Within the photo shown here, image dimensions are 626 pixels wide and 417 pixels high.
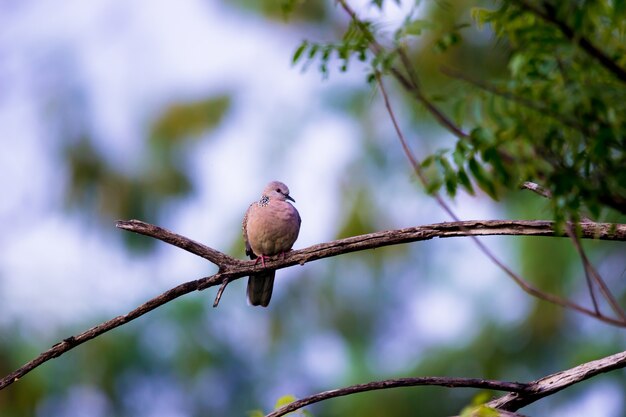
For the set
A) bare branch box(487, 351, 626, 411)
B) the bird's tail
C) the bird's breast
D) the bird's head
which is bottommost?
bare branch box(487, 351, 626, 411)

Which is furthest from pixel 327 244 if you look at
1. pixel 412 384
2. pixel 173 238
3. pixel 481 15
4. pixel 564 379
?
pixel 481 15

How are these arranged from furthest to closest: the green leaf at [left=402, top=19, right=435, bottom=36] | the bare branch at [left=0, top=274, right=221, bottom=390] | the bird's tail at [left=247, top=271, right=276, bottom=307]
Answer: the bird's tail at [left=247, top=271, right=276, bottom=307] < the bare branch at [left=0, top=274, right=221, bottom=390] < the green leaf at [left=402, top=19, right=435, bottom=36]

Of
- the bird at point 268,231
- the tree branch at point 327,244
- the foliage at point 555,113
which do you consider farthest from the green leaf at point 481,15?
the bird at point 268,231

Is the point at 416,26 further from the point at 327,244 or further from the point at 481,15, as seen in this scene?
the point at 327,244

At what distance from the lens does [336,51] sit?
339 centimetres

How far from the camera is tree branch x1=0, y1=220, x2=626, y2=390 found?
3.96 metres

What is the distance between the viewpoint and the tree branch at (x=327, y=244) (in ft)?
13.0

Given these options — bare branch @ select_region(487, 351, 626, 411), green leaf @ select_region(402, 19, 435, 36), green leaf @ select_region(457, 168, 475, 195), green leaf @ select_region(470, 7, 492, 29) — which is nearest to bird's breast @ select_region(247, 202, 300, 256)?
bare branch @ select_region(487, 351, 626, 411)

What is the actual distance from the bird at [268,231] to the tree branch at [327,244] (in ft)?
5.46

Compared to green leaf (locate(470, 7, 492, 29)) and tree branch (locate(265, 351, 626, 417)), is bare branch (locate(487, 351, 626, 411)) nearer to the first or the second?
tree branch (locate(265, 351, 626, 417))

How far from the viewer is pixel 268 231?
6188mm

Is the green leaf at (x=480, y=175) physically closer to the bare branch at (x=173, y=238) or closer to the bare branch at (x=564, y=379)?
the bare branch at (x=564, y=379)

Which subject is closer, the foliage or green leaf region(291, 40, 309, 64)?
the foliage

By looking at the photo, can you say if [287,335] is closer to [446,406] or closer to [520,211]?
[446,406]
